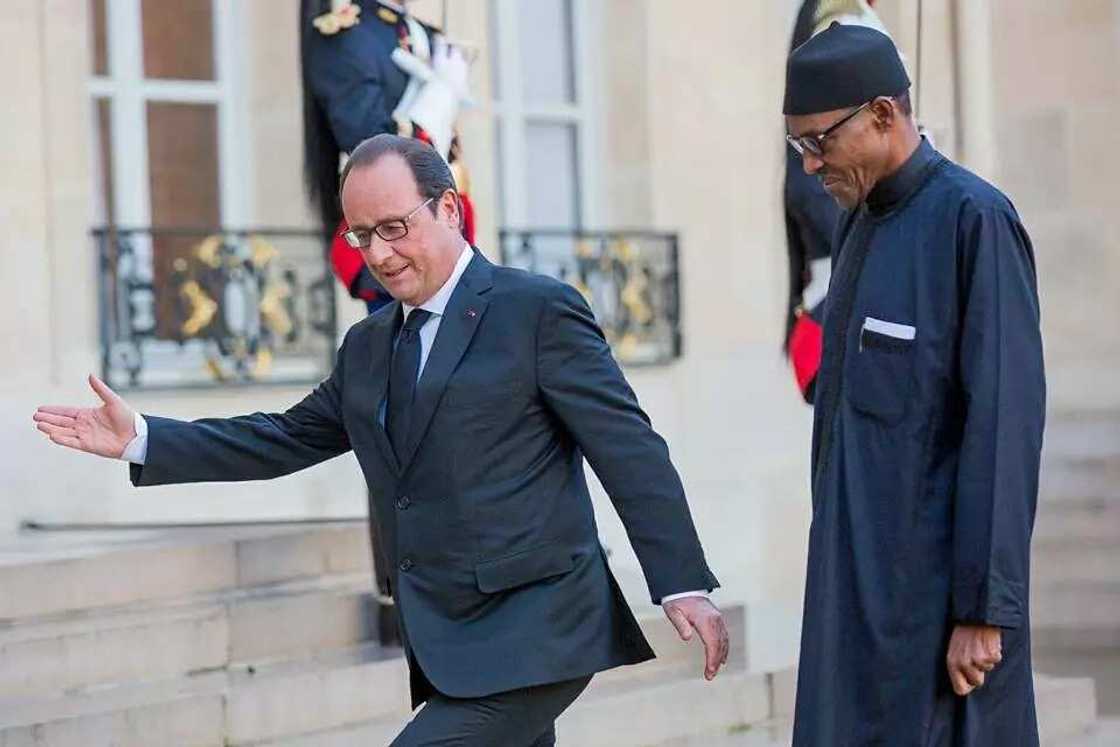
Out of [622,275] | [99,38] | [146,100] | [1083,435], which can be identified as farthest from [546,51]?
[1083,435]

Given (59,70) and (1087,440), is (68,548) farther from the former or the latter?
(1087,440)

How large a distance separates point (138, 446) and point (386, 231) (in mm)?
621

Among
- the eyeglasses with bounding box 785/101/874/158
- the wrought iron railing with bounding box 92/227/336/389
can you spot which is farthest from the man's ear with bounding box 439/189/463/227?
the wrought iron railing with bounding box 92/227/336/389

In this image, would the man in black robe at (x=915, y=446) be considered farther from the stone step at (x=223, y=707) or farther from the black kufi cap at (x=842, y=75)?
the stone step at (x=223, y=707)

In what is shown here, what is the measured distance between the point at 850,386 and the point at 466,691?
791mm

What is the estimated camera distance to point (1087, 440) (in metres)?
11.0

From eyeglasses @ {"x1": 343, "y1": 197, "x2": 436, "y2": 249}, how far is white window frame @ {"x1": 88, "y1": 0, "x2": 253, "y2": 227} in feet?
15.4

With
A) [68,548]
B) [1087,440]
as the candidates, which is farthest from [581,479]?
[1087,440]

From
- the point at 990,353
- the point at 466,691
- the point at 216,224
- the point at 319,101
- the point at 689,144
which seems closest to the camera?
the point at 990,353

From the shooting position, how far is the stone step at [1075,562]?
9.98 meters

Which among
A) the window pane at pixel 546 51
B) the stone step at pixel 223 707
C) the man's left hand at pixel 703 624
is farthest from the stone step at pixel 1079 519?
the man's left hand at pixel 703 624

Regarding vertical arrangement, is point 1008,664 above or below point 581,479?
below

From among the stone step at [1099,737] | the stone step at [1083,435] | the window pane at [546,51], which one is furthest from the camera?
the stone step at [1083,435]

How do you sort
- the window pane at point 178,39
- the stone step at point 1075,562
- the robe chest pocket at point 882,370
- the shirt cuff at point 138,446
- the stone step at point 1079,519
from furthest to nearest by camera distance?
1. the stone step at point 1079,519
2. the stone step at point 1075,562
3. the window pane at point 178,39
4. the shirt cuff at point 138,446
5. the robe chest pocket at point 882,370
